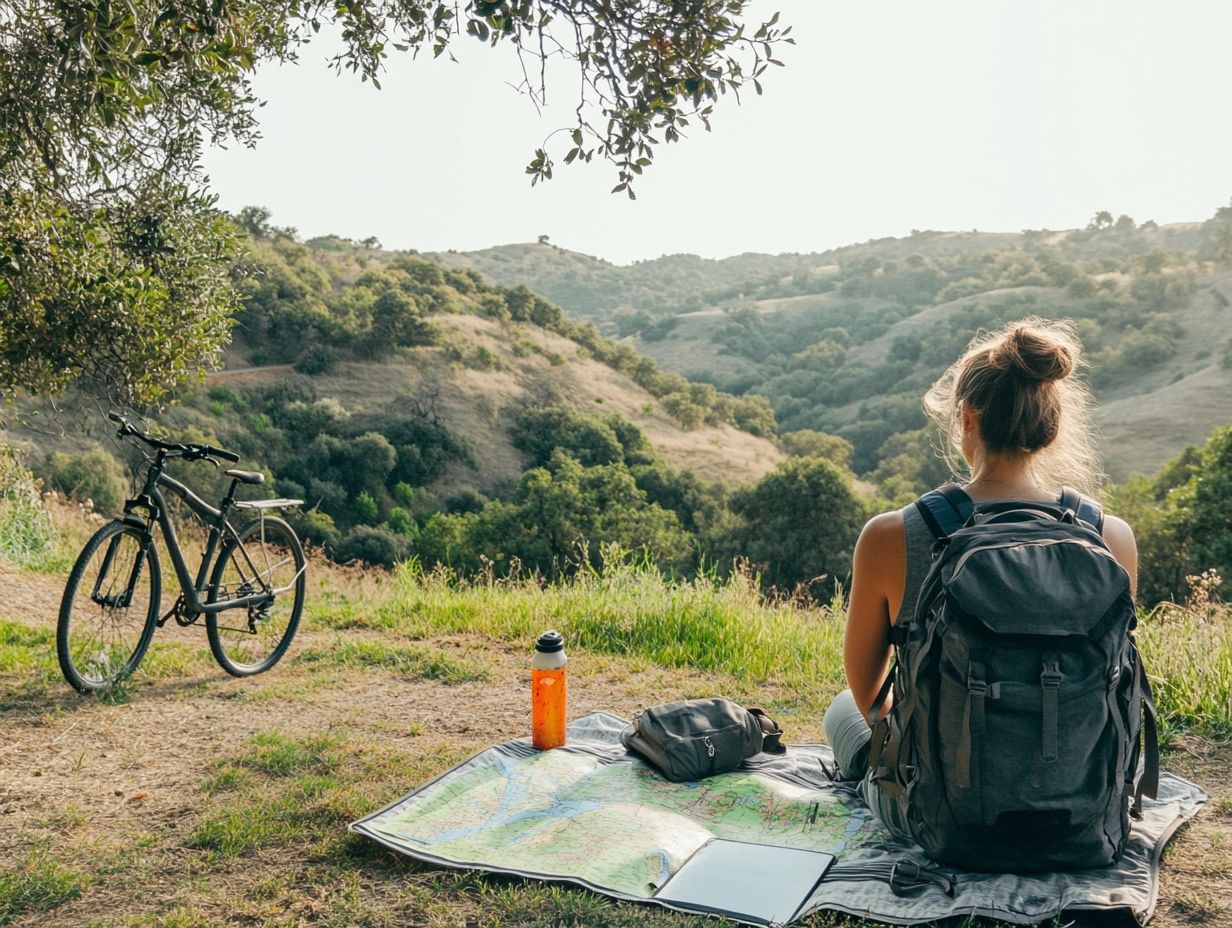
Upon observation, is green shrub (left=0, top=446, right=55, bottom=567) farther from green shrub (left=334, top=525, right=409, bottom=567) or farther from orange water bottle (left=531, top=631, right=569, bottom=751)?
green shrub (left=334, top=525, right=409, bottom=567)

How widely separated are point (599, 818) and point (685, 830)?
30 cm

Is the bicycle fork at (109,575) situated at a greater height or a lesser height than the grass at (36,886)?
greater

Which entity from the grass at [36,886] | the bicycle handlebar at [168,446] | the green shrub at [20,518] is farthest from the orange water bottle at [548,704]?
the green shrub at [20,518]

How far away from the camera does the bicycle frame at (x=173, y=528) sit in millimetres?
4816

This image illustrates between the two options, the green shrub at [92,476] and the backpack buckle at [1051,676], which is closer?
the backpack buckle at [1051,676]

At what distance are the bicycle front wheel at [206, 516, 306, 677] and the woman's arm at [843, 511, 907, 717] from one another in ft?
11.4

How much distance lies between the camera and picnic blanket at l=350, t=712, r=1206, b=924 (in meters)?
2.66

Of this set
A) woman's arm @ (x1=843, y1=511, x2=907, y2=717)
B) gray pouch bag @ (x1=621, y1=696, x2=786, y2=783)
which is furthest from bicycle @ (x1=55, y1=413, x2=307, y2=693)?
woman's arm @ (x1=843, y1=511, x2=907, y2=717)

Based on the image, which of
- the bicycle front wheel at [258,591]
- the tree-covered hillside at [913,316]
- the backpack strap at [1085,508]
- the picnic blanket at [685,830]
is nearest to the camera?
the picnic blanket at [685,830]

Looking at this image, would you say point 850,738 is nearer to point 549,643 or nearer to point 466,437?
point 549,643

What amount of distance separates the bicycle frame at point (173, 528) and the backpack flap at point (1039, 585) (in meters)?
3.75

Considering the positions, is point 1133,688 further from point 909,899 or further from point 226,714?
point 226,714

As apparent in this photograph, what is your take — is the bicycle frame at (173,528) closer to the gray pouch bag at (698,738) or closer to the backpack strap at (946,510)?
the gray pouch bag at (698,738)

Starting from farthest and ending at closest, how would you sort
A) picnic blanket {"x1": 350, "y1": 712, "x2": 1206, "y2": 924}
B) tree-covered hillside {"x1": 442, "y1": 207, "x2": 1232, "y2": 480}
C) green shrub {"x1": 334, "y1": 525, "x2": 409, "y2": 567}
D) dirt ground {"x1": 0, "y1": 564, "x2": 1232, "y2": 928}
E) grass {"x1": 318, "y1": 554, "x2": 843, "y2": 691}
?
1. tree-covered hillside {"x1": 442, "y1": 207, "x2": 1232, "y2": 480}
2. green shrub {"x1": 334, "y1": 525, "x2": 409, "y2": 567}
3. grass {"x1": 318, "y1": 554, "x2": 843, "y2": 691}
4. dirt ground {"x1": 0, "y1": 564, "x2": 1232, "y2": 928}
5. picnic blanket {"x1": 350, "y1": 712, "x2": 1206, "y2": 924}
